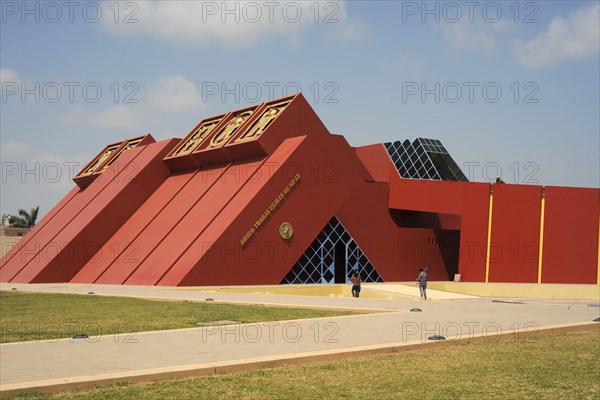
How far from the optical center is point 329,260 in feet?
96.5

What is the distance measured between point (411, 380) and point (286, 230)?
19.2m

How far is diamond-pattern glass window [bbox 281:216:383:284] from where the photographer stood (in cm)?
2859

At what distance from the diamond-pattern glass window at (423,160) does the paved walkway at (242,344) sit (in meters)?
15.9

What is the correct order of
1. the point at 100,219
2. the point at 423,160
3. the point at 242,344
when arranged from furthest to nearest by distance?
the point at 423,160, the point at 100,219, the point at 242,344

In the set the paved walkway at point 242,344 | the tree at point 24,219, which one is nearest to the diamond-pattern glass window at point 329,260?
the paved walkway at point 242,344

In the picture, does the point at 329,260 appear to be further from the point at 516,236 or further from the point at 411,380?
the point at 411,380

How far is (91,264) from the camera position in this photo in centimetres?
3131

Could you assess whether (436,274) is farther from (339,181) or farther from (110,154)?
(110,154)

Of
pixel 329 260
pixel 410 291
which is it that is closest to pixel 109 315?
pixel 410 291

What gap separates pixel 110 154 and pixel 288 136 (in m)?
14.6

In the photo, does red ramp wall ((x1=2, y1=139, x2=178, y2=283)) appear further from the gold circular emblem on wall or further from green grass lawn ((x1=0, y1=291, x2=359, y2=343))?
green grass lawn ((x1=0, y1=291, x2=359, y2=343))

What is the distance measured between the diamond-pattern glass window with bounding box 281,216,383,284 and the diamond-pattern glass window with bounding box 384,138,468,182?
4.65 m

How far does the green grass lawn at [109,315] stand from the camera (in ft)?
43.2

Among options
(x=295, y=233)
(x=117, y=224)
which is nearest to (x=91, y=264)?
(x=117, y=224)
